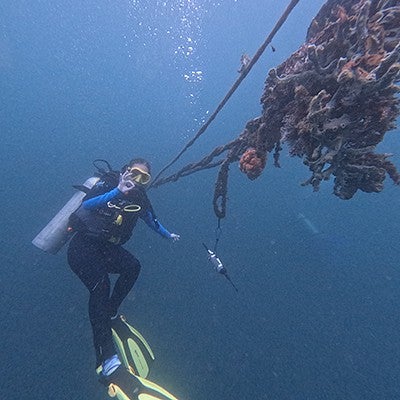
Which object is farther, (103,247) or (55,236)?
(55,236)

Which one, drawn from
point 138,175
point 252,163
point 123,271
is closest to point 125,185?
point 138,175

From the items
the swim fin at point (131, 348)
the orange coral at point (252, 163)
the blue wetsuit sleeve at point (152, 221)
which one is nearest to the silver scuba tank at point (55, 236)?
the blue wetsuit sleeve at point (152, 221)

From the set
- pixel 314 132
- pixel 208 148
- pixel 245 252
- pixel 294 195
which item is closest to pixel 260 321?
pixel 245 252

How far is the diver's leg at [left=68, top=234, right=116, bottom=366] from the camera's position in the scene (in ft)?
14.4

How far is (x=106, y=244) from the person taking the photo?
5.26m

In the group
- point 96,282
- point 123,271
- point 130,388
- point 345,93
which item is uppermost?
point 345,93

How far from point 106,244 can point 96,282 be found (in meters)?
0.68

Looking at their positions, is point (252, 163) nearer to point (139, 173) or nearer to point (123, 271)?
point (139, 173)

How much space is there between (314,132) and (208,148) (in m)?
23.3

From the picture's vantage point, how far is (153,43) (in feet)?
175

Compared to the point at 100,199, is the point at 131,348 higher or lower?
lower

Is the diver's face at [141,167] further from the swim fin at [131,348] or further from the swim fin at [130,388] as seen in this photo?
the swim fin at [130,388]

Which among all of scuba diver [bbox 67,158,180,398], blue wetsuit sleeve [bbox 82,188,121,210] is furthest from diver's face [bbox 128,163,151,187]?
blue wetsuit sleeve [bbox 82,188,121,210]

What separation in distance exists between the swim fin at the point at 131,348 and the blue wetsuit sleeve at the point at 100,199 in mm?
1911
